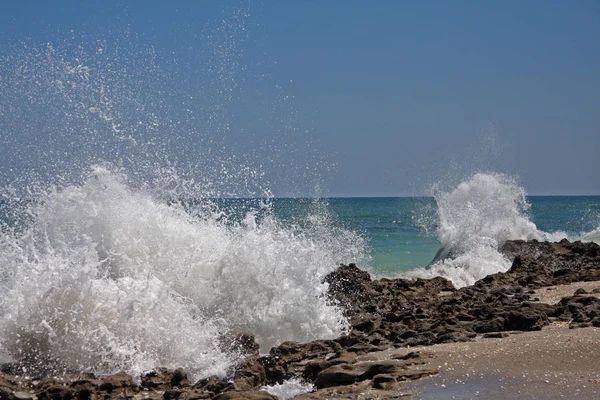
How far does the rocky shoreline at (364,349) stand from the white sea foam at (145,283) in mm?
453

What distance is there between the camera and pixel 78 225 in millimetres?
10047

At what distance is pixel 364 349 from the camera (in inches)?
296

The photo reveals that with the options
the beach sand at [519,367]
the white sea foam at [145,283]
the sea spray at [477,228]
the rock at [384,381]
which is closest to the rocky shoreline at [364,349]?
the rock at [384,381]

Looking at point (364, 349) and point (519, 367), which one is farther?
point (364, 349)

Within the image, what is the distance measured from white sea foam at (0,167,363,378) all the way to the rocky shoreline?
453 mm

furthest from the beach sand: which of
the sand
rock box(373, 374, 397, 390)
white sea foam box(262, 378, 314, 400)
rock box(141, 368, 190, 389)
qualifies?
rock box(141, 368, 190, 389)

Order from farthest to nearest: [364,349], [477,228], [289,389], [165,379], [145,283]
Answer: [477,228] < [145,283] < [364,349] < [165,379] < [289,389]

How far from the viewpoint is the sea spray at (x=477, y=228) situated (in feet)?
57.1

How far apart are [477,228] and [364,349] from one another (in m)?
15.1

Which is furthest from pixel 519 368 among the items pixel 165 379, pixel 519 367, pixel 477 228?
pixel 477 228

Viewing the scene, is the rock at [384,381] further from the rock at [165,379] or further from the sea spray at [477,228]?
the sea spray at [477,228]

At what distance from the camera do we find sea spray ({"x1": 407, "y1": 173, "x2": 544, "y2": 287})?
17.4 metres

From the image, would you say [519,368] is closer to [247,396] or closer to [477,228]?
[247,396]

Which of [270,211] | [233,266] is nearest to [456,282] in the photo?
[270,211]
